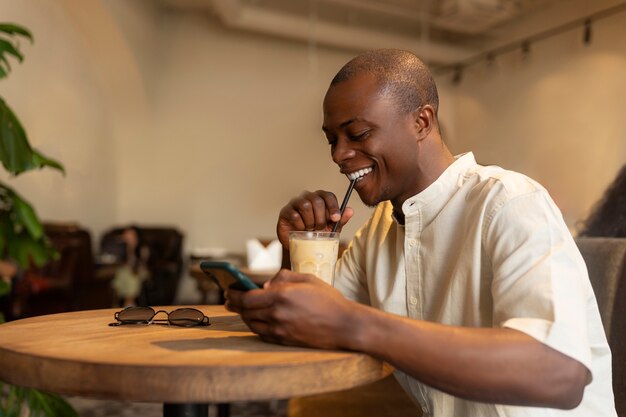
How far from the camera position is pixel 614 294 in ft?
5.89

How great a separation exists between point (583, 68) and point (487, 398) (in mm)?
6393

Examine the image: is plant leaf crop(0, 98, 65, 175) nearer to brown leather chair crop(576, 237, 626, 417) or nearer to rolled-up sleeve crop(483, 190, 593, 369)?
rolled-up sleeve crop(483, 190, 593, 369)

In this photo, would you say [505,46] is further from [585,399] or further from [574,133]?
[585,399]

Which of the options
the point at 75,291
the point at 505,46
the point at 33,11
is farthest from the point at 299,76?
the point at 75,291

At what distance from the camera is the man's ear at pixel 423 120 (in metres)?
1.38

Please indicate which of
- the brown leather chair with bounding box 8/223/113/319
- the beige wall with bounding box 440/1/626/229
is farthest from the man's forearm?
the beige wall with bounding box 440/1/626/229

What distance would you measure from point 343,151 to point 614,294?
101 cm

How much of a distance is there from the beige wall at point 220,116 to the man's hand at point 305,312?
217 inches

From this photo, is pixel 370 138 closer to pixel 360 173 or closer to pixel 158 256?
pixel 360 173

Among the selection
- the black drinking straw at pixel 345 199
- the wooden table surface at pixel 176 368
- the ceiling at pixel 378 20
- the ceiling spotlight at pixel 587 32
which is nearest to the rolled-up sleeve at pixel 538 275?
the wooden table surface at pixel 176 368

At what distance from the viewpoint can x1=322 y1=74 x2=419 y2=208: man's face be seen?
130cm

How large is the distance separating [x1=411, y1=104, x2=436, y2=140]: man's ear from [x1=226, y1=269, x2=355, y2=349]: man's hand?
1.84 ft

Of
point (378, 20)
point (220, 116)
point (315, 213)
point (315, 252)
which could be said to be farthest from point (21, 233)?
point (378, 20)

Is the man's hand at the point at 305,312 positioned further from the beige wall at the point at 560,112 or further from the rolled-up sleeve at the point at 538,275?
the beige wall at the point at 560,112
